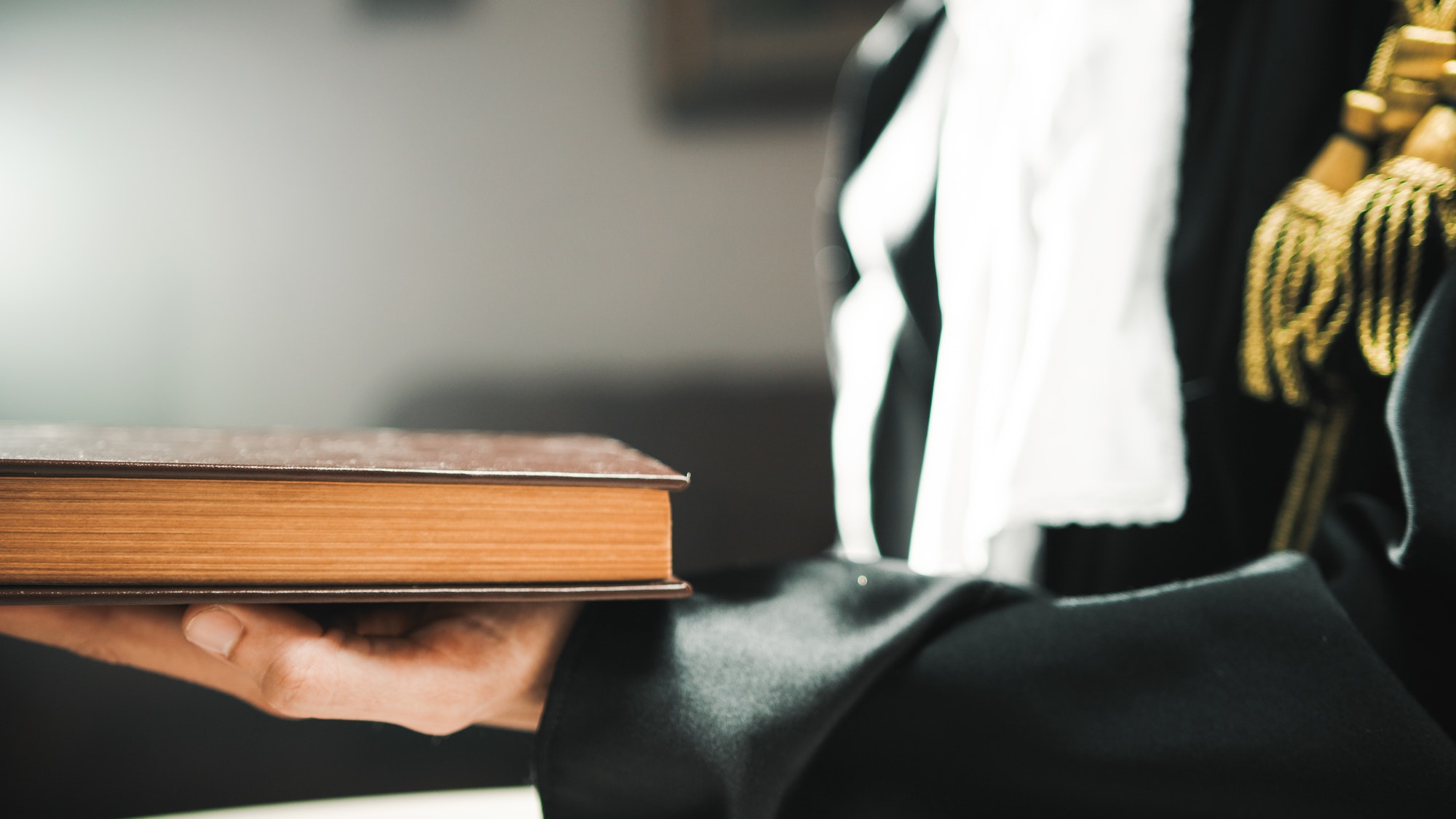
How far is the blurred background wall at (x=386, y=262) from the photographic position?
2.39 feet

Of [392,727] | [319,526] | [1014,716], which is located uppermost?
[319,526]

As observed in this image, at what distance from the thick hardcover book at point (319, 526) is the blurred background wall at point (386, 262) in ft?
1.34

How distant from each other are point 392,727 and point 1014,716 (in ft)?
2.28

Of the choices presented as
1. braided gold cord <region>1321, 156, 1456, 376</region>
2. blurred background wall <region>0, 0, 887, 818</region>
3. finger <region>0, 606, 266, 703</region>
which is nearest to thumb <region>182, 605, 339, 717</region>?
finger <region>0, 606, 266, 703</region>

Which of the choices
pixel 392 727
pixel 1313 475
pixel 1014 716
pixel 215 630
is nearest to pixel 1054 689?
pixel 1014 716

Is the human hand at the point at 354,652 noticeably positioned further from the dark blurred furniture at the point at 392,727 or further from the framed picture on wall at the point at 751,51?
the framed picture on wall at the point at 751,51

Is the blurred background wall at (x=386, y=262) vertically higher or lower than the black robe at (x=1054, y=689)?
higher

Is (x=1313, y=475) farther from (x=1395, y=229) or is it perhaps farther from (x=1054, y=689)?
(x=1054, y=689)

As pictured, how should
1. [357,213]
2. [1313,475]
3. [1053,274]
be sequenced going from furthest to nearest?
[357,213] → [1053,274] → [1313,475]

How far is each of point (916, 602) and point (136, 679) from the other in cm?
77

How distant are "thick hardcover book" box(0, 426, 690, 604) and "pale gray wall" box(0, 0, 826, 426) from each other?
40cm

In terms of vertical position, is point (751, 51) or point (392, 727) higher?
point (751, 51)

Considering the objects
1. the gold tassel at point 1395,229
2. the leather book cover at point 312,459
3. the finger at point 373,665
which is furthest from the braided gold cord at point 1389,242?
the finger at point 373,665

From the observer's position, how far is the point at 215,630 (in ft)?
1.21
